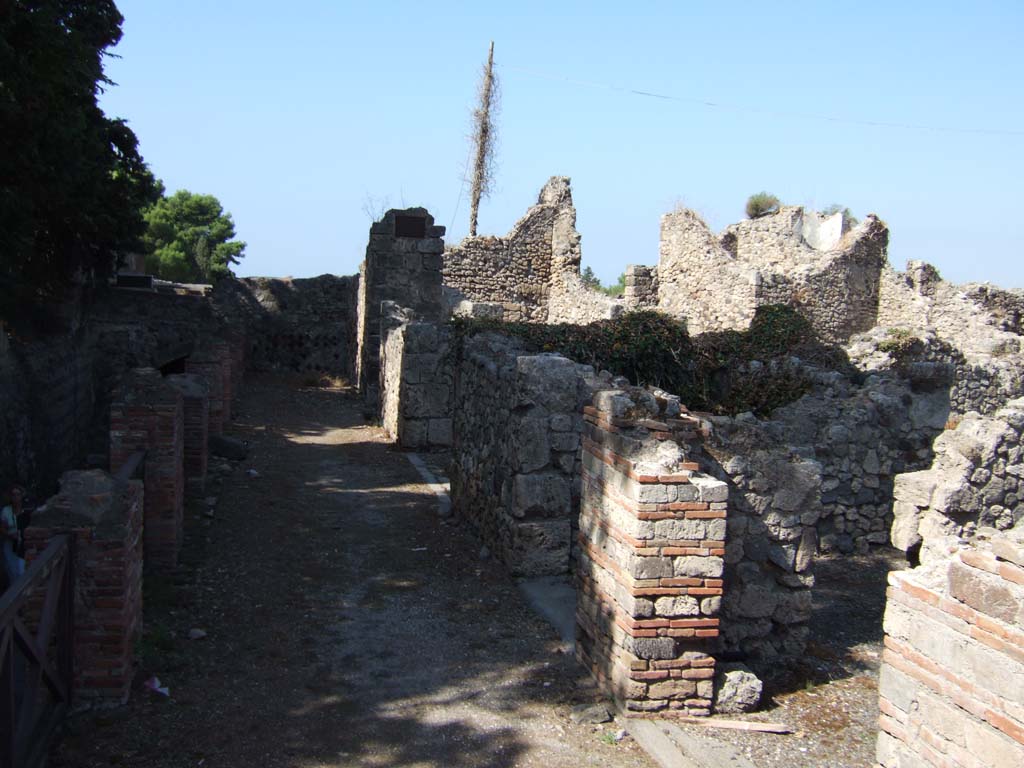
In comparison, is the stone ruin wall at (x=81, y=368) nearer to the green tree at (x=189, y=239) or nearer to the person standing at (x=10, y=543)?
the person standing at (x=10, y=543)

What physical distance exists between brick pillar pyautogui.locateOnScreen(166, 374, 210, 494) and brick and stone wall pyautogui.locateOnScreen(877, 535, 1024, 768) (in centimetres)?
733

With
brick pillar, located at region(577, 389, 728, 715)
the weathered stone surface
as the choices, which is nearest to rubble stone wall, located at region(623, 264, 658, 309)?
brick pillar, located at region(577, 389, 728, 715)

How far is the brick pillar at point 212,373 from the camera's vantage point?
12242mm

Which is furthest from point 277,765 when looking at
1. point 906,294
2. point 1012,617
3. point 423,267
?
point 906,294

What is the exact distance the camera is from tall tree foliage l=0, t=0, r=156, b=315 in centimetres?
825

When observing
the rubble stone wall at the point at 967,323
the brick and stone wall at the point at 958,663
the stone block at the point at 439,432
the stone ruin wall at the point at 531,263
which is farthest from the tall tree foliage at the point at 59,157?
the stone ruin wall at the point at 531,263

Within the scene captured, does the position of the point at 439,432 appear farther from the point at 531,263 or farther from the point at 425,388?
the point at 531,263

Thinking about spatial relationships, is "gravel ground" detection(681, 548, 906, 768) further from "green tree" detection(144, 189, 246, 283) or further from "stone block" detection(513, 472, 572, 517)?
"green tree" detection(144, 189, 246, 283)

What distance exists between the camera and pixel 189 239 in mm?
43156

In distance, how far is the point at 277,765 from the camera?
4.47m

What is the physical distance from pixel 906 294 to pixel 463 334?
14634 mm

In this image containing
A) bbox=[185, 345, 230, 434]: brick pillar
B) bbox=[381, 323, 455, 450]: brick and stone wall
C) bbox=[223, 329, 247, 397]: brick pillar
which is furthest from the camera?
bbox=[223, 329, 247, 397]: brick pillar

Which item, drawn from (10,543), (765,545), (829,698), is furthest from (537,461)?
(10,543)

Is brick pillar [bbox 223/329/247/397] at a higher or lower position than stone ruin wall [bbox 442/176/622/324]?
lower
